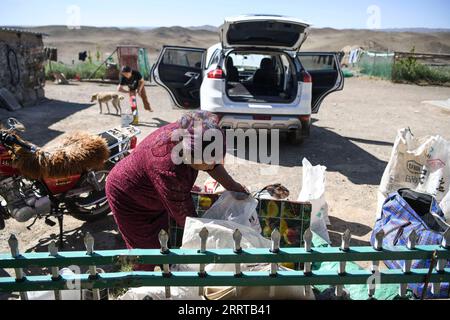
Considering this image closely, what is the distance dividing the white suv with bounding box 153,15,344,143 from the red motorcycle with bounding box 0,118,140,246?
276cm

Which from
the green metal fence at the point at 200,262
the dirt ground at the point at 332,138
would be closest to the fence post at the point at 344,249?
the green metal fence at the point at 200,262

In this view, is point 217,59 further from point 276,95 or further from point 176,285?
point 176,285

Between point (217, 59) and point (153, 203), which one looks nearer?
point (153, 203)

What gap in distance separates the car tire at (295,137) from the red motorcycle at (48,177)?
3.83 m

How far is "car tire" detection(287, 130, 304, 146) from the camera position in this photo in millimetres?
6648

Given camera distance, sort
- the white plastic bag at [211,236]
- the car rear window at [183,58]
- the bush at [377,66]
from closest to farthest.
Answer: the white plastic bag at [211,236]
the car rear window at [183,58]
the bush at [377,66]

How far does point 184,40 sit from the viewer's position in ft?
203

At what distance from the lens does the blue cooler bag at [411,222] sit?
106 inches

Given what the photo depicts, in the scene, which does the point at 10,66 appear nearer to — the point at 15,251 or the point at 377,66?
the point at 15,251

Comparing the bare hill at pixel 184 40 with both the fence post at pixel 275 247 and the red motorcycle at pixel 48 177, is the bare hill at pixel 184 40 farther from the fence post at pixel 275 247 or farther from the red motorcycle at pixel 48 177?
the fence post at pixel 275 247

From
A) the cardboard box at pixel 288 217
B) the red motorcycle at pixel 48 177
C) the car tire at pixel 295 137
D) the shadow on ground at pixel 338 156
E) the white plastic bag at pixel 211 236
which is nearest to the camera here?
the white plastic bag at pixel 211 236
